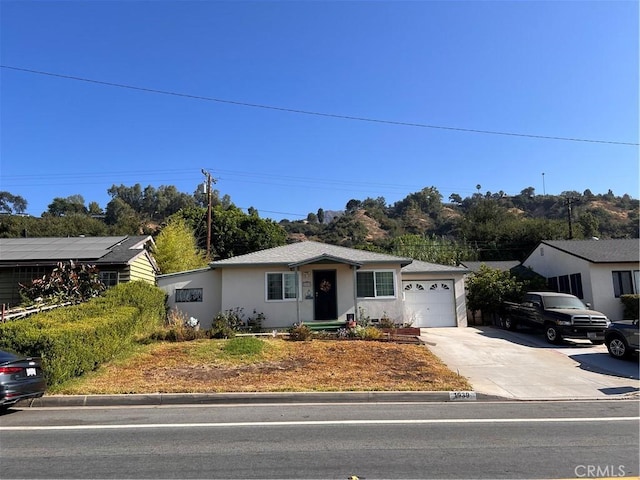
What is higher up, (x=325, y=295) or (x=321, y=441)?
(x=325, y=295)

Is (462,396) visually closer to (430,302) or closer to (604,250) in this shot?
(430,302)

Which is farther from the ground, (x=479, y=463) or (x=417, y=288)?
(x=417, y=288)

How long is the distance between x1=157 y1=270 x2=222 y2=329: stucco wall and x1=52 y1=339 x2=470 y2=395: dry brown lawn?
5.22 metres

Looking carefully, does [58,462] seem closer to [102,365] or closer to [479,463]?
[479,463]

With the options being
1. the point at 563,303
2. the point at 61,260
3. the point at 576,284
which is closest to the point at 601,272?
the point at 576,284

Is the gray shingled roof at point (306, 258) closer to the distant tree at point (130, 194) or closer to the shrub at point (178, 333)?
the shrub at point (178, 333)

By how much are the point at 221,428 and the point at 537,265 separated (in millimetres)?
25781

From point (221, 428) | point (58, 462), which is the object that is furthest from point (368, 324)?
point (58, 462)

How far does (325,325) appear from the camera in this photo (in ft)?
→ 59.2

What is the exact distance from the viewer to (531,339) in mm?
18172

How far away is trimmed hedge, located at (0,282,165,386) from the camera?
9.24 metres

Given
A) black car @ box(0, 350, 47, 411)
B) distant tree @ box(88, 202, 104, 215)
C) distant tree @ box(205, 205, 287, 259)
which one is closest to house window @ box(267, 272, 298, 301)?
black car @ box(0, 350, 47, 411)

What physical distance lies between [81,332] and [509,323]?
17913 millimetres

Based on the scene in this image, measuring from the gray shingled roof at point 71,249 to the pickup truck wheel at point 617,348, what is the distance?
18.6 meters
